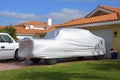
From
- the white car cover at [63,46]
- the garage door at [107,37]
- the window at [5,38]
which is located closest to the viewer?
the white car cover at [63,46]

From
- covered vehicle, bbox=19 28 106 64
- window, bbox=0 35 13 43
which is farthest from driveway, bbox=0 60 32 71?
window, bbox=0 35 13 43

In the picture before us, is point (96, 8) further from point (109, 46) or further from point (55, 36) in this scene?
point (55, 36)

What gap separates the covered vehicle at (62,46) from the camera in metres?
14.2

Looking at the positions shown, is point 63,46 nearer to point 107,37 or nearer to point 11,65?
point 11,65

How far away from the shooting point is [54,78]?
32.7ft

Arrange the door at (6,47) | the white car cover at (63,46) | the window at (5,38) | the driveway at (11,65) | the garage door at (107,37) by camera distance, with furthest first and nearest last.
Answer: the garage door at (107,37) → the window at (5,38) → the door at (6,47) → the white car cover at (63,46) → the driveway at (11,65)

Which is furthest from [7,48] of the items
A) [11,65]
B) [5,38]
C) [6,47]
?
[11,65]

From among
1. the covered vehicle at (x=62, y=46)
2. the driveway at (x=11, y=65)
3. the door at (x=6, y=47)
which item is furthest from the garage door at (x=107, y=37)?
the door at (x=6, y=47)

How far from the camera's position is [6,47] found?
16.0 m

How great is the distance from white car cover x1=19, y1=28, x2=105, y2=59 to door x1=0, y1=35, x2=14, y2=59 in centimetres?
112

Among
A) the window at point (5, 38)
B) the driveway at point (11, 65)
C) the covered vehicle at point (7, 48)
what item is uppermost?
the window at point (5, 38)

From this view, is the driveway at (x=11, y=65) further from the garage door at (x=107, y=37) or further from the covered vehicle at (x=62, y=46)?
the garage door at (x=107, y=37)

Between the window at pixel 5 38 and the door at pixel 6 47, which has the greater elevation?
the window at pixel 5 38

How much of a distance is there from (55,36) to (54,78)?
239 inches
